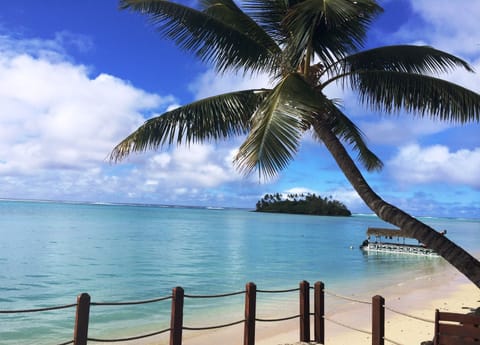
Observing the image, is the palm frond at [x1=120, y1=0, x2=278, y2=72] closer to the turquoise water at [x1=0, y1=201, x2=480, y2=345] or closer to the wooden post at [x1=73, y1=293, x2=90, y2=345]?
the wooden post at [x1=73, y1=293, x2=90, y2=345]

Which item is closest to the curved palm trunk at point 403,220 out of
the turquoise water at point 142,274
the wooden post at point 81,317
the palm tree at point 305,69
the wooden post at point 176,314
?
the palm tree at point 305,69

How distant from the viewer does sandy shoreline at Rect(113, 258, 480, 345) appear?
40.1 ft

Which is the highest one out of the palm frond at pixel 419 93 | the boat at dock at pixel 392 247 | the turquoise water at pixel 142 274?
the palm frond at pixel 419 93

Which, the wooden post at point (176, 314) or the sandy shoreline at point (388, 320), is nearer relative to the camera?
the wooden post at point (176, 314)

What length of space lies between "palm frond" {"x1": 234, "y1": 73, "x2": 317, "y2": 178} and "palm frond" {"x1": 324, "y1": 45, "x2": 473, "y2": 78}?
2.01 m

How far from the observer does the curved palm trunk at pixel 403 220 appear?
21.1 feet

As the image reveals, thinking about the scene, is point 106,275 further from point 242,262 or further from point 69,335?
point 69,335

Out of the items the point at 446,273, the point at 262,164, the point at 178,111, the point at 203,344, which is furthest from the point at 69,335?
the point at 446,273

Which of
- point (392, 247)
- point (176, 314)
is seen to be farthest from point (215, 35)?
point (392, 247)

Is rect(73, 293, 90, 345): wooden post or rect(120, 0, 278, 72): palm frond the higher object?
rect(120, 0, 278, 72): palm frond

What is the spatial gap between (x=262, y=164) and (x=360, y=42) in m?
3.50

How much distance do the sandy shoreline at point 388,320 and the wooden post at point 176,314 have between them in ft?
11.0

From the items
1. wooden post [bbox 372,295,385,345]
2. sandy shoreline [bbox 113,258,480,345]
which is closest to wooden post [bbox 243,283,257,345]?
wooden post [bbox 372,295,385,345]

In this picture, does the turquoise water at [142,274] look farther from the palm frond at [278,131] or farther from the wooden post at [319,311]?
the palm frond at [278,131]
